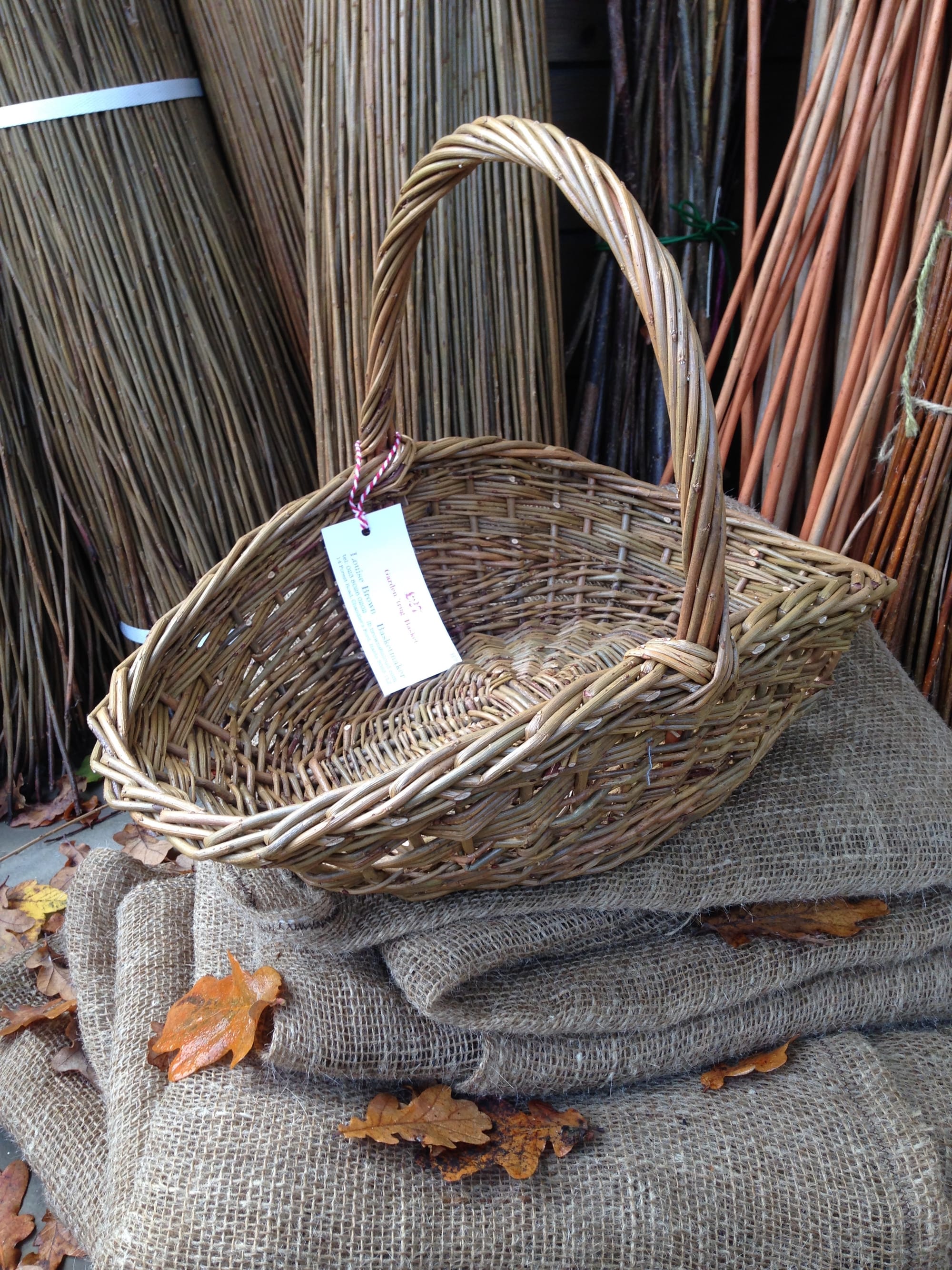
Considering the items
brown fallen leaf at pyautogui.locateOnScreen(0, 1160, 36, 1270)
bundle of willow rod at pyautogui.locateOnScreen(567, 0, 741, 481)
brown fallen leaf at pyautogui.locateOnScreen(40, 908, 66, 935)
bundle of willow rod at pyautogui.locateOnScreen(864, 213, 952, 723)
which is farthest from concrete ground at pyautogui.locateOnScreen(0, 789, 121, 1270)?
bundle of willow rod at pyautogui.locateOnScreen(864, 213, 952, 723)

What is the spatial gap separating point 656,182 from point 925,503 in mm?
680

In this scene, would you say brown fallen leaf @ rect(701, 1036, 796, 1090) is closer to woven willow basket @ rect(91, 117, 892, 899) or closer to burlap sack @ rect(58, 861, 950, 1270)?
burlap sack @ rect(58, 861, 950, 1270)

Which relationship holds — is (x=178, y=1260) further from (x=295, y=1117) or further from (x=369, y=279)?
(x=369, y=279)

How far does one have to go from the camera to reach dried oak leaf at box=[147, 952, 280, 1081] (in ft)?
2.56

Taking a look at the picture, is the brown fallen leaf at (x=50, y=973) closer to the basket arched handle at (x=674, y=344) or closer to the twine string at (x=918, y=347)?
the basket arched handle at (x=674, y=344)

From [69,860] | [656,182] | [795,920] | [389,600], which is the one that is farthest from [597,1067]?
[656,182]

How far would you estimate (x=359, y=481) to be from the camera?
107 centimetres

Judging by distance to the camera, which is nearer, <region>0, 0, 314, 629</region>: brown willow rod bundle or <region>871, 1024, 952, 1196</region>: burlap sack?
<region>871, 1024, 952, 1196</region>: burlap sack

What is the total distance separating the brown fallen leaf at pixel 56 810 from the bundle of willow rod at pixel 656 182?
0.97m

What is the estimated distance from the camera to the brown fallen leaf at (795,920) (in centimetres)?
84

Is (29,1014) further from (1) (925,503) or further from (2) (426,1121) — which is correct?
(1) (925,503)

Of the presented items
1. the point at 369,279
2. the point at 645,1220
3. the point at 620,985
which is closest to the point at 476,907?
the point at 620,985

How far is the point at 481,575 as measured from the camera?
119 centimetres

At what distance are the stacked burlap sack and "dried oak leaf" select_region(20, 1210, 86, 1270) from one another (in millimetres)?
35
